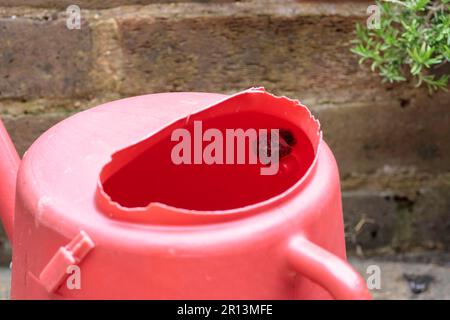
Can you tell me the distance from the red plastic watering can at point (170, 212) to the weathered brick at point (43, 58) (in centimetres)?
39

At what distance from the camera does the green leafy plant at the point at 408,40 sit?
123 cm

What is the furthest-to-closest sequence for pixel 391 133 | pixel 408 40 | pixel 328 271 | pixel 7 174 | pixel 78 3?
pixel 391 133 → pixel 78 3 → pixel 408 40 → pixel 7 174 → pixel 328 271

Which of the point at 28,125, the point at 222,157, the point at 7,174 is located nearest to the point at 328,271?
the point at 222,157

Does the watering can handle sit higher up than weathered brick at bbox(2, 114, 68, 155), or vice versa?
the watering can handle

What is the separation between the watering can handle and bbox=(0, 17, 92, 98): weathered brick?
29.6 inches

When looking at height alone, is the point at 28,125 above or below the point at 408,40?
below

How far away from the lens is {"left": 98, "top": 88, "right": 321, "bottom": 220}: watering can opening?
2.97 ft

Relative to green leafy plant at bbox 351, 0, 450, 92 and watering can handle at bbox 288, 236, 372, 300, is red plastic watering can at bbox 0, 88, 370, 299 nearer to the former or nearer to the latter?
watering can handle at bbox 288, 236, 372, 300

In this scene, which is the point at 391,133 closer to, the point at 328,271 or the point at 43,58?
the point at 43,58

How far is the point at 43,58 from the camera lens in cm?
139

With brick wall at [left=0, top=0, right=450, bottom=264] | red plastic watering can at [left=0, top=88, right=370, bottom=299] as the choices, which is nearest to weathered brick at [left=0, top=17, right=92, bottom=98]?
brick wall at [left=0, top=0, right=450, bottom=264]

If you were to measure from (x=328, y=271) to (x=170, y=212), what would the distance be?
155mm

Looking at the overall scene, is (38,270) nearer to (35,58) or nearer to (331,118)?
(35,58)

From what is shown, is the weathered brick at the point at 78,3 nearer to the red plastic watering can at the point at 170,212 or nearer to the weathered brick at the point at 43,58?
the weathered brick at the point at 43,58
